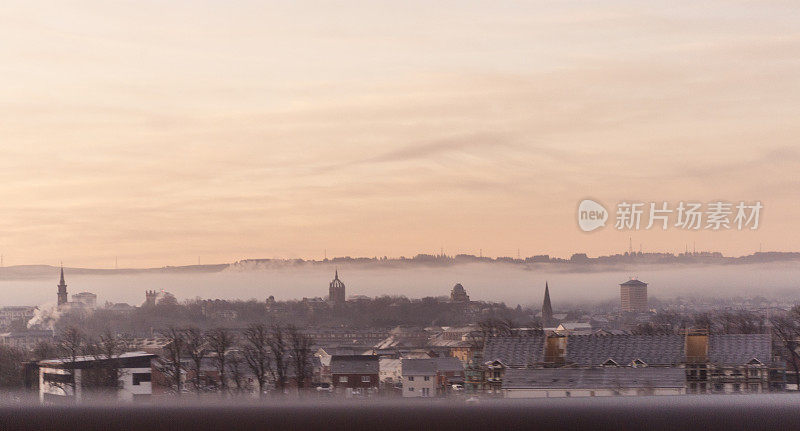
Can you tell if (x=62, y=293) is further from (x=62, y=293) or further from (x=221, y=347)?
(x=221, y=347)

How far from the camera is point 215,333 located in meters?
38.5

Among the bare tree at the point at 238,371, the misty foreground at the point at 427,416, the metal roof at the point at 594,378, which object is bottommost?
the bare tree at the point at 238,371

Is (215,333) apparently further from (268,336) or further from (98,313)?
(98,313)

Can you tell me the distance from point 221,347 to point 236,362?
1.83 metres

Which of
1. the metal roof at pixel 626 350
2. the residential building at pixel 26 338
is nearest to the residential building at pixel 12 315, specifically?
the residential building at pixel 26 338

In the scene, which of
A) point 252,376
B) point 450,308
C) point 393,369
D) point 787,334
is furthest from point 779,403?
point 450,308

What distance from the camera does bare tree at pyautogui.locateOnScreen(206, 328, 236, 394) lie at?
92.1 ft

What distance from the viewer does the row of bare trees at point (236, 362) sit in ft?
90.4

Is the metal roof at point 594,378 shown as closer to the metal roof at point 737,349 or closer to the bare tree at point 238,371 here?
the metal roof at point 737,349

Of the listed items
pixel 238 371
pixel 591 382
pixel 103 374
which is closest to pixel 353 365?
pixel 238 371

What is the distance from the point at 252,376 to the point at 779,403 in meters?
19.4

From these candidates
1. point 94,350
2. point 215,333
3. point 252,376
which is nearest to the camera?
point 252,376

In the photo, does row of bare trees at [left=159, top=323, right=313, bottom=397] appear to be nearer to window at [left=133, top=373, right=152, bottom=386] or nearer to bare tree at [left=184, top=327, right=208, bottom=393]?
bare tree at [left=184, top=327, right=208, bottom=393]

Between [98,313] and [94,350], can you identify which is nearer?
[94,350]
